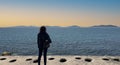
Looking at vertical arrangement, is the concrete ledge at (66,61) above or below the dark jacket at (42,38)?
below

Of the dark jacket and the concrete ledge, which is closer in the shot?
the dark jacket

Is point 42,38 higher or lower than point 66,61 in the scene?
higher

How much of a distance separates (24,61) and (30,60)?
0.55m

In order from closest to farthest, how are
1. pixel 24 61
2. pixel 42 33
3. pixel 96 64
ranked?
pixel 42 33
pixel 96 64
pixel 24 61

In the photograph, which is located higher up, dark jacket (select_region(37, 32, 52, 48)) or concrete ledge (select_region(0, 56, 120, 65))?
dark jacket (select_region(37, 32, 52, 48))

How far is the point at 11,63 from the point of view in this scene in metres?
24.2

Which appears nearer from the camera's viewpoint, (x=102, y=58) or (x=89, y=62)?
(x=89, y=62)

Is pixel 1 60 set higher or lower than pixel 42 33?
lower

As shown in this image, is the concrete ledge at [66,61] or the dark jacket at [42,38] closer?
the dark jacket at [42,38]

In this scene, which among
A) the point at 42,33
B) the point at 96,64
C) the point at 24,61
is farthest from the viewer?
the point at 24,61

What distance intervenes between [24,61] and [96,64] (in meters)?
6.55

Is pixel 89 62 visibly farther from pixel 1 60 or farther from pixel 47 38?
pixel 1 60

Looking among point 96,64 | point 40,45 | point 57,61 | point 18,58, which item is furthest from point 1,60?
point 96,64

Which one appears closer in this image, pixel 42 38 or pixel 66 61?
pixel 42 38
